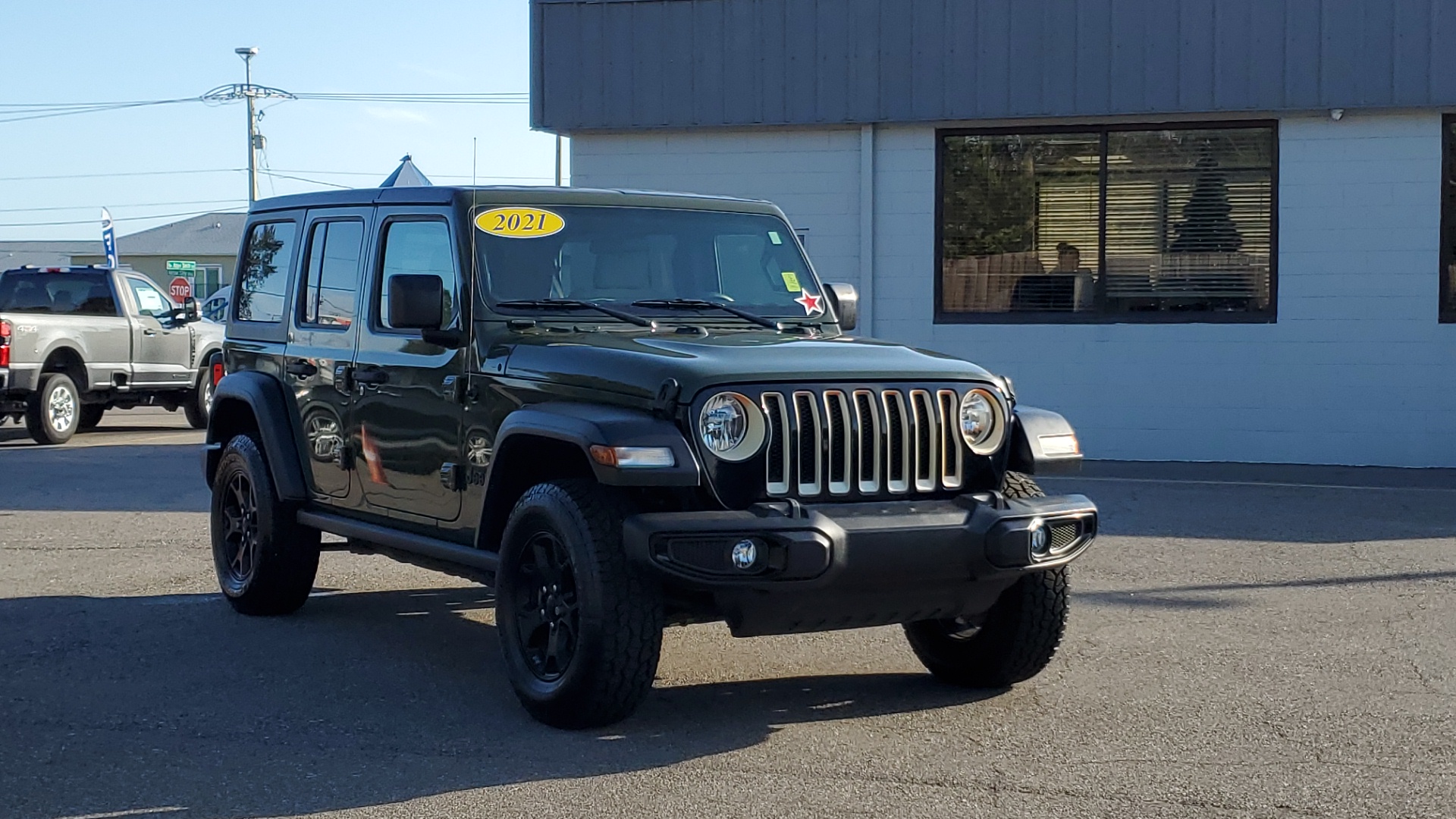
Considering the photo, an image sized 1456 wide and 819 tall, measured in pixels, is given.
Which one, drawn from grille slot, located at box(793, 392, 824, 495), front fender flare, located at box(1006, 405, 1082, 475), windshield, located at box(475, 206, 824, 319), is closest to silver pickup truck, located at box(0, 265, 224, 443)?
windshield, located at box(475, 206, 824, 319)

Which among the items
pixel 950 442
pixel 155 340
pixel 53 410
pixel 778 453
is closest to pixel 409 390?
pixel 778 453

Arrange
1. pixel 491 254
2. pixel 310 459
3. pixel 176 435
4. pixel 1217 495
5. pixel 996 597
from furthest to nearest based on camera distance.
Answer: pixel 176 435 → pixel 1217 495 → pixel 310 459 → pixel 491 254 → pixel 996 597

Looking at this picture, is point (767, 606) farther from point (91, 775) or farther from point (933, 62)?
point (933, 62)

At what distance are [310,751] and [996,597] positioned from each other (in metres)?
2.39

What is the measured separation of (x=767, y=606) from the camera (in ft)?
17.9

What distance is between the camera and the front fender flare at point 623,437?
212 inches

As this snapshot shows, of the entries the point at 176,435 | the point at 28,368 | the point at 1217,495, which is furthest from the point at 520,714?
the point at 176,435

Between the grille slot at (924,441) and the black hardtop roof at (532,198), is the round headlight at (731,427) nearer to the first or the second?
the grille slot at (924,441)

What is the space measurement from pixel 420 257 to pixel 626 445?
203cm

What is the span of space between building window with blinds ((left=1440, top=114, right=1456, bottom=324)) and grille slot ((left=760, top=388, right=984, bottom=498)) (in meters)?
10.6

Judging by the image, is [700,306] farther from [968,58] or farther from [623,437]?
[968,58]

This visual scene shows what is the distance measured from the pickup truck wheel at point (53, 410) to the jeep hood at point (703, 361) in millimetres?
12993

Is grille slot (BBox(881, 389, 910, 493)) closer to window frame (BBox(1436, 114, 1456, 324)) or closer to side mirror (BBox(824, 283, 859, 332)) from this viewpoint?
side mirror (BBox(824, 283, 859, 332))

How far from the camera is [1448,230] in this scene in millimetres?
14914
